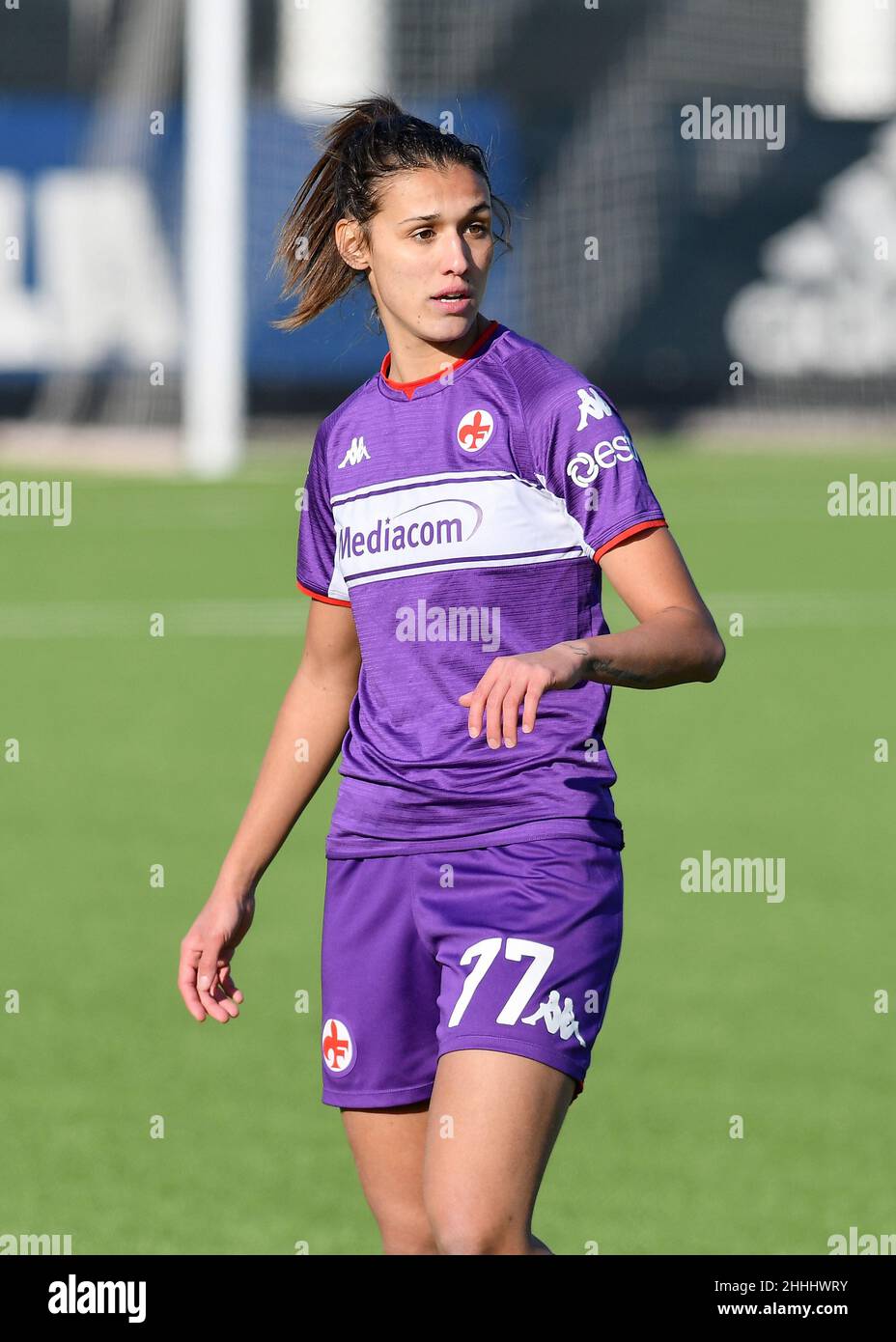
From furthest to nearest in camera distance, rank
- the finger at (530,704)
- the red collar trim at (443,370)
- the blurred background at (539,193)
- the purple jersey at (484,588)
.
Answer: the blurred background at (539,193), the red collar trim at (443,370), the purple jersey at (484,588), the finger at (530,704)

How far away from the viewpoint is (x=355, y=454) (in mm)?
3861

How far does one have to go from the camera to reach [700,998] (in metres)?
7.20

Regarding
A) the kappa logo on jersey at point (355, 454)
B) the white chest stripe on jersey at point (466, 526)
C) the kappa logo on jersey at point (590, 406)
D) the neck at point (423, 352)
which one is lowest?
the white chest stripe on jersey at point (466, 526)

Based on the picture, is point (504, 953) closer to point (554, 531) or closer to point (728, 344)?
point (554, 531)

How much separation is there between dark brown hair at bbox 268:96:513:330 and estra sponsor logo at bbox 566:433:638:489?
52 cm

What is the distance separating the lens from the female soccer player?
11.3ft

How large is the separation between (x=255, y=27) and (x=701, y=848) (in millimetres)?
22456

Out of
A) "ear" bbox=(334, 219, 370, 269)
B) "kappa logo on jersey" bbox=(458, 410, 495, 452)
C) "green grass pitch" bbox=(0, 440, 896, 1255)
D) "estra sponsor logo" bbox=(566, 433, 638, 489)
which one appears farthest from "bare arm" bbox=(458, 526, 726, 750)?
"green grass pitch" bbox=(0, 440, 896, 1255)

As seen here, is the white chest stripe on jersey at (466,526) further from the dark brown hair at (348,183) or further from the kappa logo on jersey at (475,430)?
the dark brown hair at (348,183)

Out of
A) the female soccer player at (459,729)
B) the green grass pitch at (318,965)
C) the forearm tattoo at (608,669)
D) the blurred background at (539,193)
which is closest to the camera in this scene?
the forearm tattoo at (608,669)

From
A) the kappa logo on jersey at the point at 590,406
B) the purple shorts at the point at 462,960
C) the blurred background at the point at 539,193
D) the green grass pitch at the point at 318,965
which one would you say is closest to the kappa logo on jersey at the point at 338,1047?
the purple shorts at the point at 462,960

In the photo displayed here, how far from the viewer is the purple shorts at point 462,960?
3484 mm

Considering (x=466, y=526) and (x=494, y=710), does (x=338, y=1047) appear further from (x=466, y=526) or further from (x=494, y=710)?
(x=494, y=710)

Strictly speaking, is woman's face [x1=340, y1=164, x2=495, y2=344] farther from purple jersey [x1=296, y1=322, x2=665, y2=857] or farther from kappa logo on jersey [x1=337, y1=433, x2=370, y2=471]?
kappa logo on jersey [x1=337, y1=433, x2=370, y2=471]
